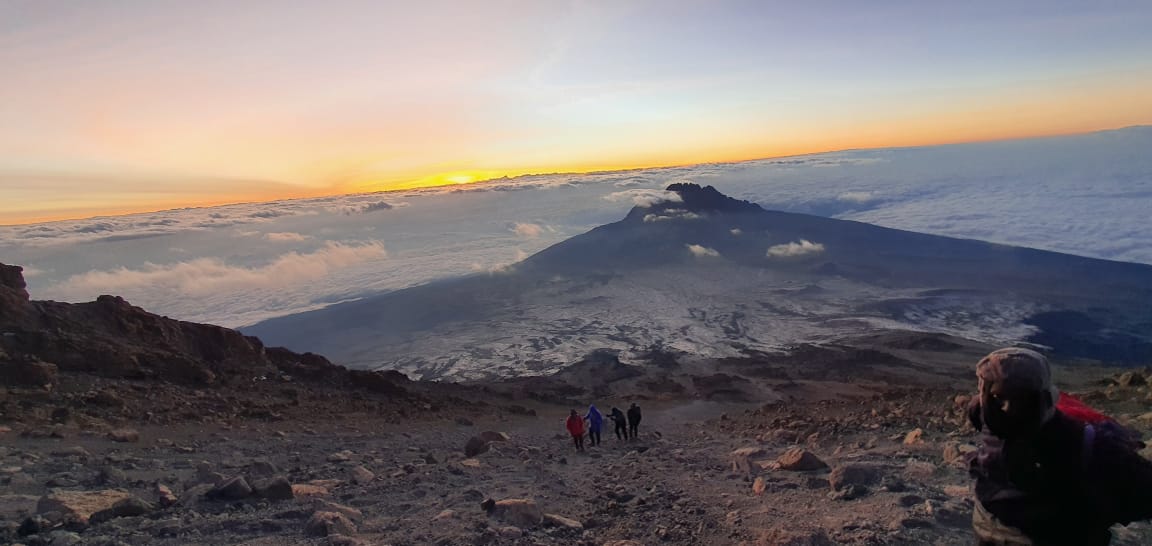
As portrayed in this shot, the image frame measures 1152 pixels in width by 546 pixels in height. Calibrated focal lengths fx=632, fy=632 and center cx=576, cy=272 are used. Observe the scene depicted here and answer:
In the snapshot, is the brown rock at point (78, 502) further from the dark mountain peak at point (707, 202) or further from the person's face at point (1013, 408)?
the dark mountain peak at point (707, 202)

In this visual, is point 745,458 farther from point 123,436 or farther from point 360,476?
point 123,436

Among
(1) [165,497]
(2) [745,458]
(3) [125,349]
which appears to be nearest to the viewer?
(1) [165,497]

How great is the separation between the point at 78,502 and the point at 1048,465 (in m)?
7.48

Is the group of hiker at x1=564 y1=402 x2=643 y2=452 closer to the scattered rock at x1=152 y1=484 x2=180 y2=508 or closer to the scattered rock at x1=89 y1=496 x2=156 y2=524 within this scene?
the scattered rock at x1=152 y1=484 x2=180 y2=508

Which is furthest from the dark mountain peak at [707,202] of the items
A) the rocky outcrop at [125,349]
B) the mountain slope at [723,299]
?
the rocky outcrop at [125,349]

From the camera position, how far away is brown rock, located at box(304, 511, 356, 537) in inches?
225

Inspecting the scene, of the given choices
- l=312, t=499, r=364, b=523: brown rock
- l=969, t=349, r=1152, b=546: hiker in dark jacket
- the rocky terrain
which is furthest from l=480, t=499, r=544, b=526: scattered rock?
l=969, t=349, r=1152, b=546: hiker in dark jacket

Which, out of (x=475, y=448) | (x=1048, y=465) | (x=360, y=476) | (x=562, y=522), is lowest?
(x=475, y=448)

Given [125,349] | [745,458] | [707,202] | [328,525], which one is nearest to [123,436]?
[125,349]

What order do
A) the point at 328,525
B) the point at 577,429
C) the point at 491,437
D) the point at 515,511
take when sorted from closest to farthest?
the point at 328,525 → the point at 515,511 → the point at 577,429 → the point at 491,437

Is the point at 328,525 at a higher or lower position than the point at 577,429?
higher

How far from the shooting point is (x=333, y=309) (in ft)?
411

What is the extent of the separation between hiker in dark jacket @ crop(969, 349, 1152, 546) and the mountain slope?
5673 centimetres

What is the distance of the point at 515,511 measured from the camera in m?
6.22
